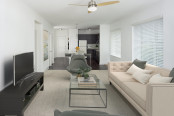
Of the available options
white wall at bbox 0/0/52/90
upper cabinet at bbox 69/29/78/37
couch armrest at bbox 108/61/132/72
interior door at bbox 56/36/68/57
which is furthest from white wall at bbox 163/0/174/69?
interior door at bbox 56/36/68/57

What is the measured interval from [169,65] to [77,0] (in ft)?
9.86

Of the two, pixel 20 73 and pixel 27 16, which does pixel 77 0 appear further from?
pixel 20 73

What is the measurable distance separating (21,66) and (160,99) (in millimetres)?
2727

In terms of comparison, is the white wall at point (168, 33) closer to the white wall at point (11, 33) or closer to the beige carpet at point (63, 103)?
the beige carpet at point (63, 103)

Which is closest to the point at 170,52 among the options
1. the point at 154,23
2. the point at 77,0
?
the point at 154,23

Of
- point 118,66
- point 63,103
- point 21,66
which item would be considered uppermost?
point 21,66

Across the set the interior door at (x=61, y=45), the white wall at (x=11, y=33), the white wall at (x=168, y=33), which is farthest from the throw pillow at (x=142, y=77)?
the interior door at (x=61, y=45)

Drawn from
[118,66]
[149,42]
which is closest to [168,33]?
[149,42]

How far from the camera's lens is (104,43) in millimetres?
9414

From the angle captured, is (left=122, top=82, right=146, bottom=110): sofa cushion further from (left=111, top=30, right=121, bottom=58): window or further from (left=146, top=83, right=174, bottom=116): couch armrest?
(left=111, top=30, right=121, bottom=58): window

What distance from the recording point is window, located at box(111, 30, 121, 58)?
7.98 metres

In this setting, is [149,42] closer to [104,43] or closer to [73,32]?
[104,43]

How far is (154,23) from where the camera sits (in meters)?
4.80

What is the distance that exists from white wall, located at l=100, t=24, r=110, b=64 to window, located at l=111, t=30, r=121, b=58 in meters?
0.40
